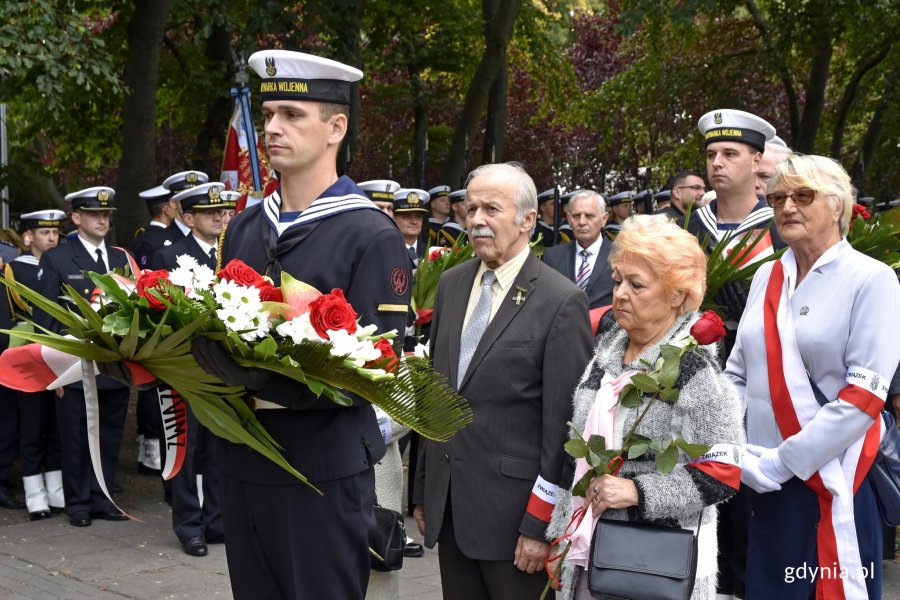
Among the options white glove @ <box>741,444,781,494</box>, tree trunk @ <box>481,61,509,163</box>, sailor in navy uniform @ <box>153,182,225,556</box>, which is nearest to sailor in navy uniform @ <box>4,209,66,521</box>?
sailor in navy uniform @ <box>153,182,225,556</box>

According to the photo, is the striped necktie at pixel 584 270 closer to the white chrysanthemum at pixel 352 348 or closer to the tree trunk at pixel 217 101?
the white chrysanthemum at pixel 352 348

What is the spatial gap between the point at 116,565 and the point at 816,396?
4910mm

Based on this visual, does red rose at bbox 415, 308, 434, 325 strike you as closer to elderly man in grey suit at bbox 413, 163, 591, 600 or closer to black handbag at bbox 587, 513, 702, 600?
elderly man in grey suit at bbox 413, 163, 591, 600

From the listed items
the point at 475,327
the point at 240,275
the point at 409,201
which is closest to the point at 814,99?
the point at 409,201

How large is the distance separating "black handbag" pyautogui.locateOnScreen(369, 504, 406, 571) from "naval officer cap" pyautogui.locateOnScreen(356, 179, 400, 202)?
5.97m

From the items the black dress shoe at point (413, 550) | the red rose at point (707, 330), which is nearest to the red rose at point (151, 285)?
the red rose at point (707, 330)

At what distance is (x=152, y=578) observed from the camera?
7.13 meters

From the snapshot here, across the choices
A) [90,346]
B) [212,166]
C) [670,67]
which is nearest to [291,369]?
[90,346]

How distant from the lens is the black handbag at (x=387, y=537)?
3803mm

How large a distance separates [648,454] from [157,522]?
230 inches

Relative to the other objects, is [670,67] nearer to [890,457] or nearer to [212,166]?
[212,166]

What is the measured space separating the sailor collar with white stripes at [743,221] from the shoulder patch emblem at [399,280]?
221 centimetres

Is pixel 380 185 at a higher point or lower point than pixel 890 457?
higher

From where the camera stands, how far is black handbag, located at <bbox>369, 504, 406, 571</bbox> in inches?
150
